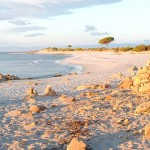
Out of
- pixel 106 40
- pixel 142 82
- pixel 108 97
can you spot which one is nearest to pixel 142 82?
pixel 142 82

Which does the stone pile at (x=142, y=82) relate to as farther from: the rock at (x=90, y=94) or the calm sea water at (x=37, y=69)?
the calm sea water at (x=37, y=69)

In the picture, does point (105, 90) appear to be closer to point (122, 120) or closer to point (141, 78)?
point (141, 78)

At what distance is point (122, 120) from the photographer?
10.2 metres

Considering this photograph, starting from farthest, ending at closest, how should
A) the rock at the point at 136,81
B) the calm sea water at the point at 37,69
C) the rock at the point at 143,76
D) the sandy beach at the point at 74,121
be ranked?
the calm sea water at the point at 37,69 → the rock at the point at 136,81 → the rock at the point at 143,76 → the sandy beach at the point at 74,121

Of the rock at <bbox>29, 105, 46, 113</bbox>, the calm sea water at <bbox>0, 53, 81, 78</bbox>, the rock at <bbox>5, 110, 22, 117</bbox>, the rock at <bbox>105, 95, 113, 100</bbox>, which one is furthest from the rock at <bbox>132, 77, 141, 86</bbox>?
the calm sea water at <bbox>0, 53, 81, 78</bbox>

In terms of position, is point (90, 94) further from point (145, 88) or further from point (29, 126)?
point (29, 126)

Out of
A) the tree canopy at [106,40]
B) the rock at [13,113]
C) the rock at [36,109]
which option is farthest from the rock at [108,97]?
the tree canopy at [106,40]

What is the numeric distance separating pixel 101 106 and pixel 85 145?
13.5 ft

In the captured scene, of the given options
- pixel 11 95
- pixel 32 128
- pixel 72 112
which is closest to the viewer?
pixel 32 128

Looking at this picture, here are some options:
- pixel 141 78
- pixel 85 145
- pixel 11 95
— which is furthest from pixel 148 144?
pixel 11 95

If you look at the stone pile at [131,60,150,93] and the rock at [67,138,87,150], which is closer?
the rock at [67,138,87,150]

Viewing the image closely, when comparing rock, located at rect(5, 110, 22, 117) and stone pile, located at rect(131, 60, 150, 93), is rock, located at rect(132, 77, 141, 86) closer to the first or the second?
stone pile, located at rect(131, 60, 150, 93)

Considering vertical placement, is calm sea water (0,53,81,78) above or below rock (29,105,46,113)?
below

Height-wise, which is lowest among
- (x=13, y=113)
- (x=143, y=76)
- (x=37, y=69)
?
(x=37, y=69)
